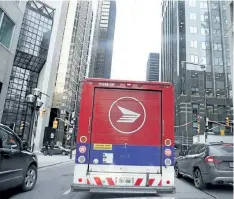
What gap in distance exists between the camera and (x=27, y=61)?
55.2 m

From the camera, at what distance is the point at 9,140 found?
22.6 ft

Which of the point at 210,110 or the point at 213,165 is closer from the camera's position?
the point at 213,165

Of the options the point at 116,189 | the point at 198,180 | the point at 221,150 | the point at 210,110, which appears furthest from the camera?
the point at 210,110

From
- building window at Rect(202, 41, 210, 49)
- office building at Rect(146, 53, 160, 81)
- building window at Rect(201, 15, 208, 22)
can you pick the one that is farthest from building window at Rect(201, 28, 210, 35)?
office building at Rect(146, 53, 160, 81)

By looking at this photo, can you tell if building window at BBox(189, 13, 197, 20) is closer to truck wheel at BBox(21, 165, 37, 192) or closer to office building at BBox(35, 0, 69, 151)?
office building at BBox(35, 0, 69, 151)

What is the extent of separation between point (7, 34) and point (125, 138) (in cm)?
1423

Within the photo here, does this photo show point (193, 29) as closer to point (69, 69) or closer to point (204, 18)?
point (204, 18)

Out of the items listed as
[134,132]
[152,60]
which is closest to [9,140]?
[134,132]

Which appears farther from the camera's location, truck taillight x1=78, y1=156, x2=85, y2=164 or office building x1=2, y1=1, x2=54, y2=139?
office building x1=2, y1=1, x2=54, y2=139

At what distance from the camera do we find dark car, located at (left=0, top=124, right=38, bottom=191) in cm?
627

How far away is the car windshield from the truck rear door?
3128 millimetres

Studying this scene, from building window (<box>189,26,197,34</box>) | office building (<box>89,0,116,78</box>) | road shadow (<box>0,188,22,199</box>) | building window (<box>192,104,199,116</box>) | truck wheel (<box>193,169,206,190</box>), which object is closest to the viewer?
road shadow (<box>0,188,22,199</box>)

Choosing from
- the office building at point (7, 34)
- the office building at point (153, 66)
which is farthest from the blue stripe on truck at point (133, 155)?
the office building at point (153, 66)

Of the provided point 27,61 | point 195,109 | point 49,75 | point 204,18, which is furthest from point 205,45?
point 27,61
